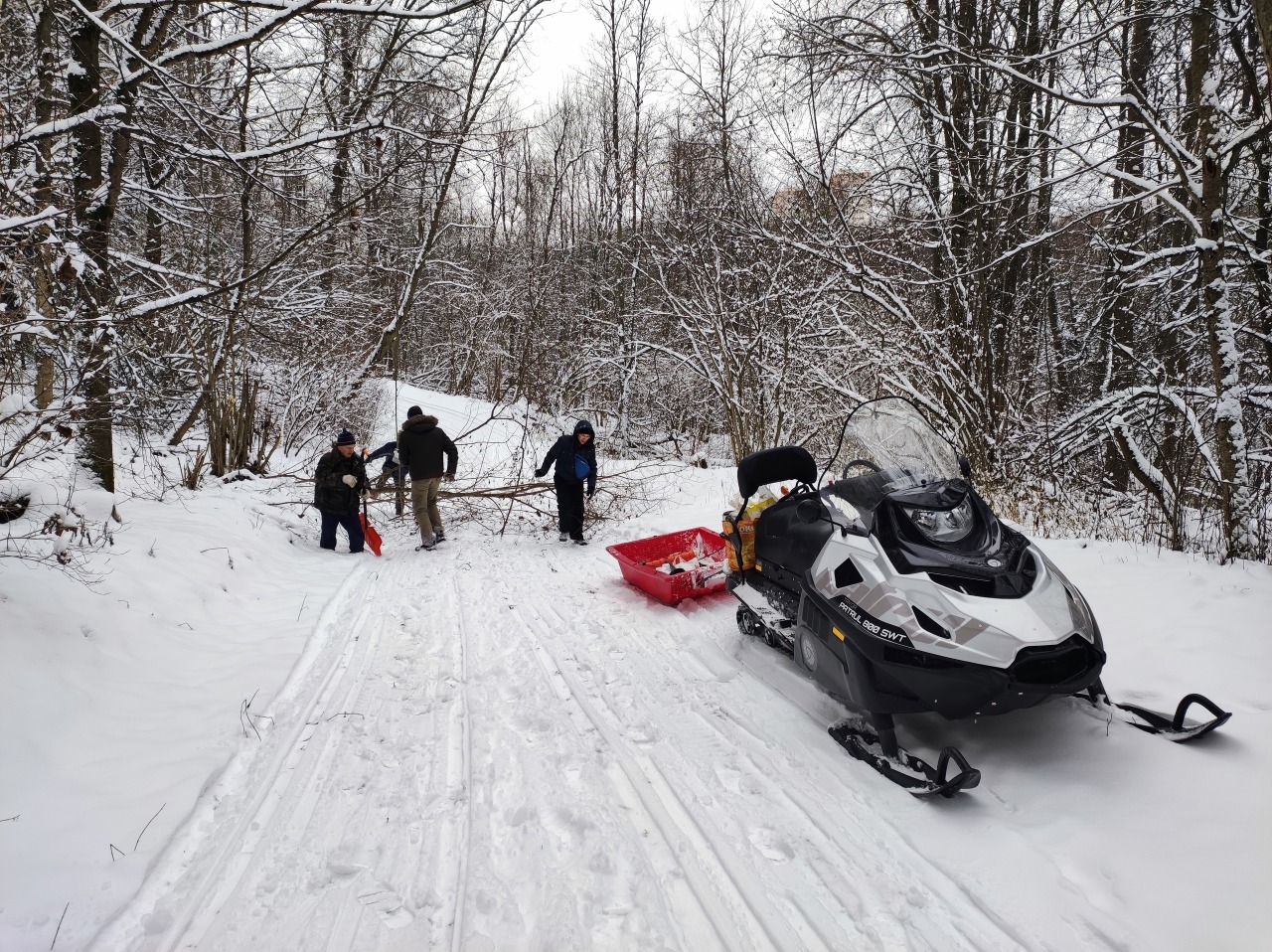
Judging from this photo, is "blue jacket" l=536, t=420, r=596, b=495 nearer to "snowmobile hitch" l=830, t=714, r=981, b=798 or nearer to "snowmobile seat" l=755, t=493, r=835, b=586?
"snowmobile seat" l=755, t=493, r=835, b=586

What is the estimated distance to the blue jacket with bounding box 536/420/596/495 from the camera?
756 centimetres

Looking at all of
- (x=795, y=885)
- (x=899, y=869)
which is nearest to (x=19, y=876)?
(x=795, y=885)

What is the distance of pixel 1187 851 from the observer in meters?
2.17

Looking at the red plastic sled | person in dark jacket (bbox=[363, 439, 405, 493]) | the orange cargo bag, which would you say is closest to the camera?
the orange cargo bag

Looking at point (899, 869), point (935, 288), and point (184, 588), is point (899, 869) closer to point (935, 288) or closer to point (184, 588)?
point (184, 588)

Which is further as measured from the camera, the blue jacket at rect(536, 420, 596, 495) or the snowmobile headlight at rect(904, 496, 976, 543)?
the blue jacket at rect(536, 420, 596, 495)

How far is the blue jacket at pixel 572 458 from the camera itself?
7559 mm

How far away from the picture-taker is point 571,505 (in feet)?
25.4

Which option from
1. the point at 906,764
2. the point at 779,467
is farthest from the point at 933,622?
the point at 779,467

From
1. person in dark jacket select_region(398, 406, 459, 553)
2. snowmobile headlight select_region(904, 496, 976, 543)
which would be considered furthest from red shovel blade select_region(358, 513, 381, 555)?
snowmobile headlight select_region(904, 496, 976, 543)

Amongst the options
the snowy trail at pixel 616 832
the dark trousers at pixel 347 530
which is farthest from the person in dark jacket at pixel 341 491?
the snowy trail at pixel 616 832

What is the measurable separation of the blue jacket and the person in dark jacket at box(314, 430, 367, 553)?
2188 mm

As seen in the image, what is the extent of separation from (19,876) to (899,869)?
3.12 metres

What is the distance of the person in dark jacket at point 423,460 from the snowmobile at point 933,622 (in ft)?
17.9
